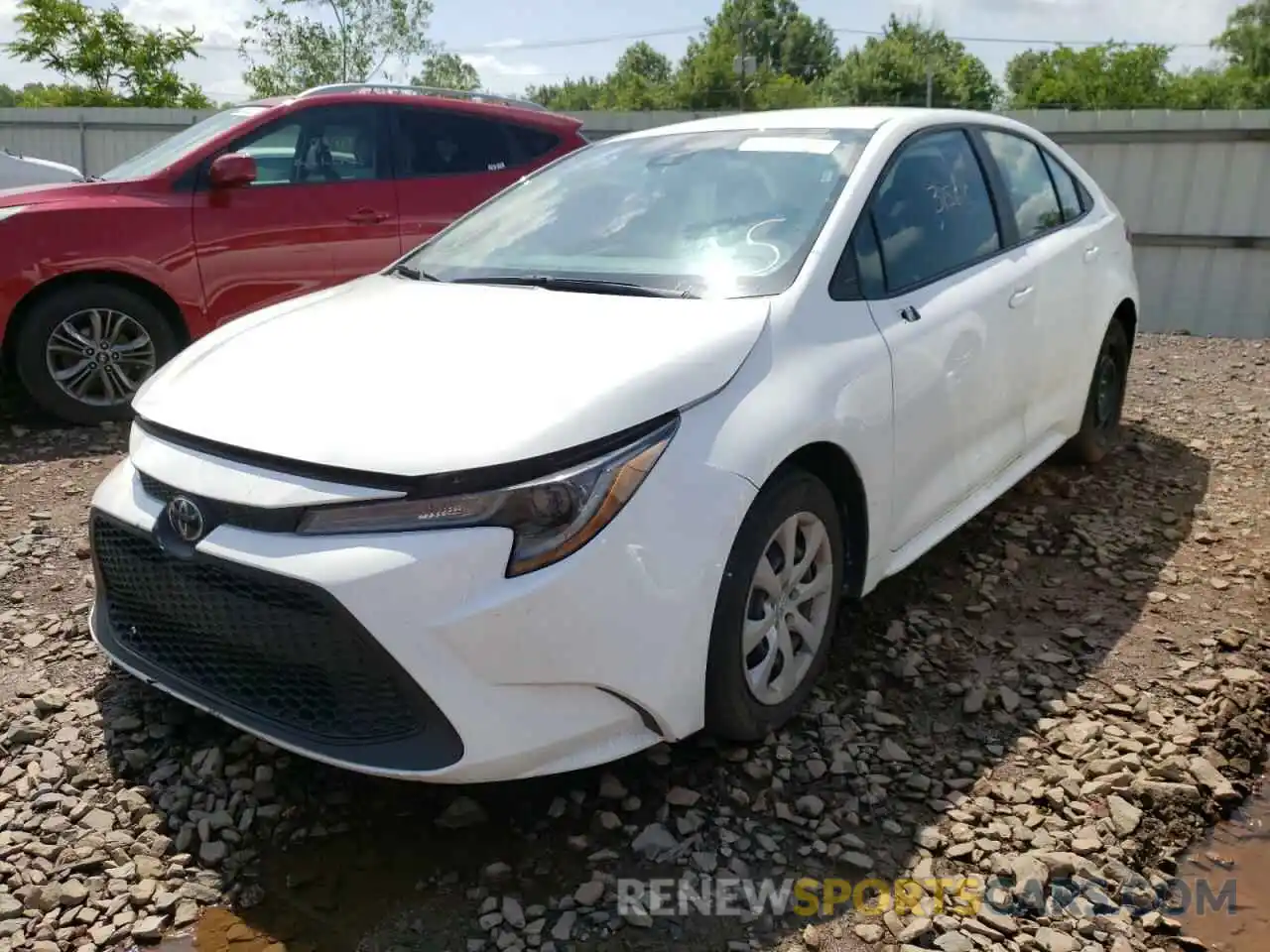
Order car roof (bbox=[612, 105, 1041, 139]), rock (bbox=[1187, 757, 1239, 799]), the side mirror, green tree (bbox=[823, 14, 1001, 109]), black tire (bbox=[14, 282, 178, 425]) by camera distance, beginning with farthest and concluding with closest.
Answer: green tree (bbox=[823, 14, 1001, 109])
the side mirror
black tire (bbox=[14, 282, 178, 425])
car roof (bbox=[612, 105, 1041, 139])
rock (bbox=[1187, 757, 1239, 799])

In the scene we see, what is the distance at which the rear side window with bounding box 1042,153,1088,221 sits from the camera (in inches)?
178

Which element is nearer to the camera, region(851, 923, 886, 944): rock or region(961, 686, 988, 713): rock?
region(851, 923, 886, 944): rock

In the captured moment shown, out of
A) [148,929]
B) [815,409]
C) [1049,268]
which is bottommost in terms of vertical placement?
[148,929]

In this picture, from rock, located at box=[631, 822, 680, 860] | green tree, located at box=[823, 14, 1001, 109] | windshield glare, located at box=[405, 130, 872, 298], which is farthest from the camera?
green tree, located at box=[823, 14, 1001, 109]

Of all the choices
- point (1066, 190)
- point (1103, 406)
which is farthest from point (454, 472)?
point (1103, 406)

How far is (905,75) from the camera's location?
6194cm

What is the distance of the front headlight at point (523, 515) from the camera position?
2186 millimetres

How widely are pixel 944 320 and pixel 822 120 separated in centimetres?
84

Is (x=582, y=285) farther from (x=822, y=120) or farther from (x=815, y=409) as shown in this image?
(x=822, y=120)

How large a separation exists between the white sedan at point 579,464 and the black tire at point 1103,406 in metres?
1.30

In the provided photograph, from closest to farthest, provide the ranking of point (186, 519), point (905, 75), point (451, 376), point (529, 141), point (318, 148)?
A: point (186, 519) < point (451, 376) < point (318, 148) < point (529, 141) < point (905, 75)

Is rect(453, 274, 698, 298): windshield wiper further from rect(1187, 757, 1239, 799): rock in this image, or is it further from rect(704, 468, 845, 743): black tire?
rect(1187, 757, 1239, 799): rock

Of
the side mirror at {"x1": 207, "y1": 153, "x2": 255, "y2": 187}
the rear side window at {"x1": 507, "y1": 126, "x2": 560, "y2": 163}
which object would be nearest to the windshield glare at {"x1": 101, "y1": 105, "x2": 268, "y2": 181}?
the side mirror at {"x1": 207, "y1": 153, "x2": 255, "y2": 187}

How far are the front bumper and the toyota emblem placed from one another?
0.04 m
